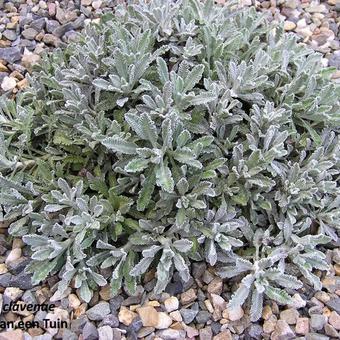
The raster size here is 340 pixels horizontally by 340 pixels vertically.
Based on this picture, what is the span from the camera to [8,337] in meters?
2.54

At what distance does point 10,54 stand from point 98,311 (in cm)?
191

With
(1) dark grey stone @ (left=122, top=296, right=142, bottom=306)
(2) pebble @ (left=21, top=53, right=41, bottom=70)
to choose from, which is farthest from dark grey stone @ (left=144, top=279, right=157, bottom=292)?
(2) pebble @ (left=21, top=53, right=41, bottom=70)

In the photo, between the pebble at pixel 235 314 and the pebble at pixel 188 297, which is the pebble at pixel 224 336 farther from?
the pebble at pixel 188 297

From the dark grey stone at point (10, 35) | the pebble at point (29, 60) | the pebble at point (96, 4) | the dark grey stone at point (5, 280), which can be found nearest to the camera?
the dark grey stone at point (5, 280)

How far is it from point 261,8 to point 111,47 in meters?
1.82

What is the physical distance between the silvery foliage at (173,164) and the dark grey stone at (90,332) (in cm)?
13

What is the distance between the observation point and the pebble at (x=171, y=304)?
8.76 feet

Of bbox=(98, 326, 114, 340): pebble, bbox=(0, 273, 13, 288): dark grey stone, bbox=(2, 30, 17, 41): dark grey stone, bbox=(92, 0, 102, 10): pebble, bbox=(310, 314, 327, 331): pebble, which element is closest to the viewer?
bbox=(98, 326, 114, 340): pebble

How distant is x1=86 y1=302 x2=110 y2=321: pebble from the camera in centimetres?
263

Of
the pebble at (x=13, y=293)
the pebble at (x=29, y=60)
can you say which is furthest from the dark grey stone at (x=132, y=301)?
the pebble at (x=29, y=60)

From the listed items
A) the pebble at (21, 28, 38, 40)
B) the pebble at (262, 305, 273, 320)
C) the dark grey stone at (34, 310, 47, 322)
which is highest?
the pebble at (21, 28, 38, 40)

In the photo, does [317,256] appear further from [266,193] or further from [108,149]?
[108,149]

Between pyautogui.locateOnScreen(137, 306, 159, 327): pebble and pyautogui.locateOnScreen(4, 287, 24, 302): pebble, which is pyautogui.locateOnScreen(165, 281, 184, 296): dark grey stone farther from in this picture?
pyautogui.locateOnScreen(4, 287, 24, 302): pebble

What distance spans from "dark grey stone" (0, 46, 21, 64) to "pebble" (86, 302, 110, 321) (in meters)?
1.83
